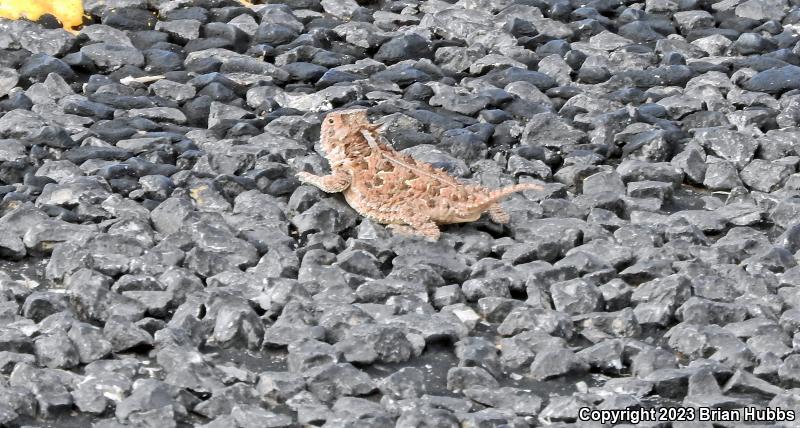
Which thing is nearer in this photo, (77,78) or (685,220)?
(685,220)

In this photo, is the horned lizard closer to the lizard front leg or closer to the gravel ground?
the lizard front leg

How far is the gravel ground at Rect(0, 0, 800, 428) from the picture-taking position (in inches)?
227

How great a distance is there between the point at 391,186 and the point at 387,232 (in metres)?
0.24

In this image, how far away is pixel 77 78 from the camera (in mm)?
9164

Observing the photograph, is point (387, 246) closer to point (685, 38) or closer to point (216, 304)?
point (216, 304)

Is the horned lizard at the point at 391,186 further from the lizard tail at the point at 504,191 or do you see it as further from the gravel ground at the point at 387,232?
the gravel ground at the point at 387,232

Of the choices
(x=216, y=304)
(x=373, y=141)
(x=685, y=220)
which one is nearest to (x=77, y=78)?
(x=373, y=141)

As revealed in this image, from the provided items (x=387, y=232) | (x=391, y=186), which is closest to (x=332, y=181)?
(x=391, y=186)

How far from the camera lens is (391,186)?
7320 millimetres

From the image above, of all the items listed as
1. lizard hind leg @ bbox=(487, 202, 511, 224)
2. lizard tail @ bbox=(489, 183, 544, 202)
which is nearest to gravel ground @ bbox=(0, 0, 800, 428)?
lizard hind leg @ bbox=(487, 202, 511, 224)

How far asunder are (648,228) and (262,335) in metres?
2.15

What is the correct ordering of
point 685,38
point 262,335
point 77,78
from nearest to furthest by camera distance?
point 262,335, point 77,78, point 685,38

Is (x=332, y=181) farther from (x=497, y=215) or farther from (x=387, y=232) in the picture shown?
(x=497, y=215)

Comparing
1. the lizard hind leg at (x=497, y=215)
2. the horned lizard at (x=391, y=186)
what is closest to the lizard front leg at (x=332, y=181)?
the horned lizard at (x=391, y=186)
